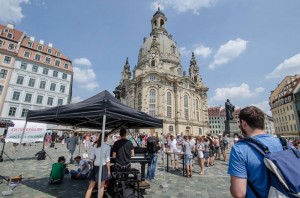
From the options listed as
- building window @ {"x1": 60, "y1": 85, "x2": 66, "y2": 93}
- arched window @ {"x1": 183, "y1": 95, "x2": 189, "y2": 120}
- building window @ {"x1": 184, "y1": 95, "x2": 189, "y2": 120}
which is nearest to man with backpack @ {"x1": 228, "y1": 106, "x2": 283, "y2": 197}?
building window @ {"x1": 60, "y1": 85, "x2": 66, "y2": 93}

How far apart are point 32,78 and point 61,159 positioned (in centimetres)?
3625

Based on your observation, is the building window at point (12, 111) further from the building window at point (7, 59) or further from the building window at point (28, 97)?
the building window at point (7, 59)

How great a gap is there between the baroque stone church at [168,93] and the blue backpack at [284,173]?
45544mm

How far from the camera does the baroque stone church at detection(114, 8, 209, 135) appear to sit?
49.9 meters

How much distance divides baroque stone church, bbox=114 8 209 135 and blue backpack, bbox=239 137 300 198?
4554 cm

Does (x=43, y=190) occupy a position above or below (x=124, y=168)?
below

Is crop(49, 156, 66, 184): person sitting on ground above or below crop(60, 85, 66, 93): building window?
below

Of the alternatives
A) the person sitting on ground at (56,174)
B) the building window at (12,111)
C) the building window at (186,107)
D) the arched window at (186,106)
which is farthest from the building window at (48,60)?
the building window at (186,107)

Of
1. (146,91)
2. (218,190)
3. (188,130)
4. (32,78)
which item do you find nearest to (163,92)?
(146,91)

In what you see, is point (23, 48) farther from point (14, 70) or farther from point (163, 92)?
point (163, 92)

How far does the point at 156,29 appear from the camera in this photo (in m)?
70.1

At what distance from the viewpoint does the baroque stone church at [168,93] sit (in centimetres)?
4991

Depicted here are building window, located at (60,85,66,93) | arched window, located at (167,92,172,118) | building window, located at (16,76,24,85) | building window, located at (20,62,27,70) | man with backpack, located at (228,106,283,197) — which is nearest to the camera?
man with backpack, located at (228,106,283,197)

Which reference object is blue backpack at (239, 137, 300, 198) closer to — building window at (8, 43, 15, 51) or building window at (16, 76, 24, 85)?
building window at (16, 76, 24, 85)
